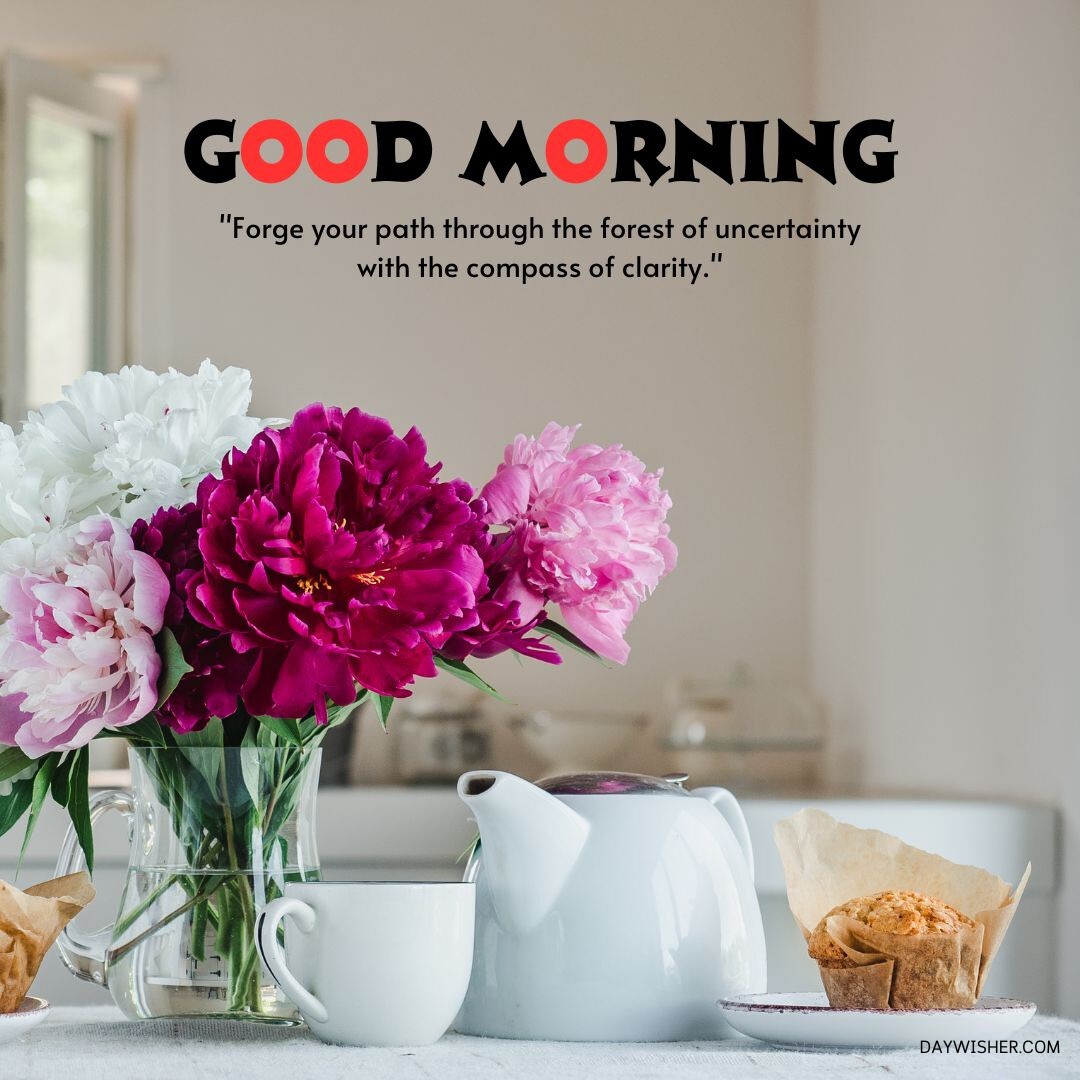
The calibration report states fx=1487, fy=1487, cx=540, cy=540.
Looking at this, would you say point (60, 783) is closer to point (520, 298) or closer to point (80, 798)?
point (80, 798)

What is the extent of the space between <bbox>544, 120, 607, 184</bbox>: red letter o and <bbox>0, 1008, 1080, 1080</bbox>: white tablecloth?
2550 millimetres

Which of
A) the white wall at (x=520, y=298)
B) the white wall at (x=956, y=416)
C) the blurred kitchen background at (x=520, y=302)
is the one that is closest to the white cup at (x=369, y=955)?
the white wall at (x=956, y=416)

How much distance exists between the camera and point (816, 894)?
83 centimetres

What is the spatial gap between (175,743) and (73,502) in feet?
0.40

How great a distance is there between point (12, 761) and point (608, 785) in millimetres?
284

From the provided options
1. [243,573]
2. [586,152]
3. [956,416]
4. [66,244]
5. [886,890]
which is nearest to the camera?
[243,573]

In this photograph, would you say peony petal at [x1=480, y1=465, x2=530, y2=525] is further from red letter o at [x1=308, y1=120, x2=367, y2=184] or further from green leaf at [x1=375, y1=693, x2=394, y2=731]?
red letter o at [x1=308, y1=120, x2=367, y2=184]

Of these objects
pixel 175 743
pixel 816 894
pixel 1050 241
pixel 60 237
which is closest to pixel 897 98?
pixel 1050 241

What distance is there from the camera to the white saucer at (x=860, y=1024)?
67 centimetres

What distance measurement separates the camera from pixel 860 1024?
0.67 meters

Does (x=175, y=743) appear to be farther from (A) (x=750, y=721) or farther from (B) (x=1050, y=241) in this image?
(A) (x=750, y=721)

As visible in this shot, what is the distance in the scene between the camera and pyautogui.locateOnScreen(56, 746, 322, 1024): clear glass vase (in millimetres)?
692

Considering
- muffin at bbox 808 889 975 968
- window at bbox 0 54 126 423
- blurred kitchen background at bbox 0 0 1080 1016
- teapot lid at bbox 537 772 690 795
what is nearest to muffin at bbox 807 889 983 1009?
muffin at bbox 808 889 975 968

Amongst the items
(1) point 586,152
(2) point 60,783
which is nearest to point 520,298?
(1) point 586,152
